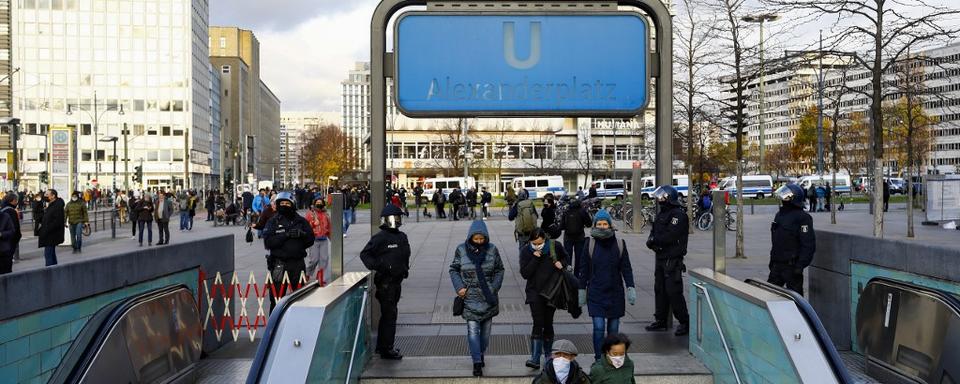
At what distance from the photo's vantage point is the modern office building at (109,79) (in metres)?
83.0

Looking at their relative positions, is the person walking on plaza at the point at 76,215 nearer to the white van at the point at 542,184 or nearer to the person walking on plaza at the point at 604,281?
the person walking on plaza at the point at 604,281

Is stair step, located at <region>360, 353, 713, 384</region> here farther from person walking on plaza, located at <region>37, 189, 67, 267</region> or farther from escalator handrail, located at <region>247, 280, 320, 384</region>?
person walking on plaza, located at <region>37, 189, 67, 267</region>

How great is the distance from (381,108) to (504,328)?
3.15 m

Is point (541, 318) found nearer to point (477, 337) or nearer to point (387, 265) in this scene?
point (477, 337)

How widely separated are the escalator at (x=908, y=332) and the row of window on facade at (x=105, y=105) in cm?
8606

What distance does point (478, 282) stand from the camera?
7754mm

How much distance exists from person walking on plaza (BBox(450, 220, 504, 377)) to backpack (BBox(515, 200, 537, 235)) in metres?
6.77

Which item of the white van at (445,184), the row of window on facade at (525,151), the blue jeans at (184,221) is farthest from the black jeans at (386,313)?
the row of window on facade at (525,151)

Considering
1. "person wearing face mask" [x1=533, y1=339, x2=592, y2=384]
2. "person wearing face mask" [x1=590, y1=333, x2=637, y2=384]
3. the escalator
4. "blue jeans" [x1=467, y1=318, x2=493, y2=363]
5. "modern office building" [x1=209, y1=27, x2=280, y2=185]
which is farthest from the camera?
"modern office building" [x1=209, y1=27, x2=280, y2=185]

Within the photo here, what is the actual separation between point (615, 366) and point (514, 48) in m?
4.66

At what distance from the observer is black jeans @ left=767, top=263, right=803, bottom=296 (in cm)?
906

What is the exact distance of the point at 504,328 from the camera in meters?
10.1

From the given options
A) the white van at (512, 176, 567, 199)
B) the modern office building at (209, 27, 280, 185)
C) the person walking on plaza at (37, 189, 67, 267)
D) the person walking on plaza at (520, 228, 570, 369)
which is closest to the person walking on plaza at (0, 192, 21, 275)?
the person walking on plaza at (37, 189, 67, 267)

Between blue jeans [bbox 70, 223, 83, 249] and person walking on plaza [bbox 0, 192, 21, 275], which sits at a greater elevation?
person walking on plaza [bbox 0, 192, 21, 275]
